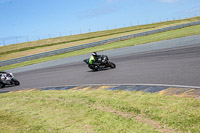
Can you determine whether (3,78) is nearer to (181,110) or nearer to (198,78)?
(198,78)

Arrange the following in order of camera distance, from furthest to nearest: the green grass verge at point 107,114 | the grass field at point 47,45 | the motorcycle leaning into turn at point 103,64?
1. the grass field at point 47,45
2. the motorcycle leaning into turn at point 103,64
3. the green grass verge at point 107,114

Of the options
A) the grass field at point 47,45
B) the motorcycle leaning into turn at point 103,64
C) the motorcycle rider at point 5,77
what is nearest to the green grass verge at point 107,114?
the motorcycle leaning into turn at point 103,64

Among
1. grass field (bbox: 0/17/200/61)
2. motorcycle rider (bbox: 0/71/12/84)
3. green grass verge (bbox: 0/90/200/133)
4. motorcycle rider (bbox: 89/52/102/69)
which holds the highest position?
grass field (bbox: 0/17/200/61)

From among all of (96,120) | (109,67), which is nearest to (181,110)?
(96,120)

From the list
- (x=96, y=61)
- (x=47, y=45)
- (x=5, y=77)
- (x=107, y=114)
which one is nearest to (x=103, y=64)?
(x=96, y=61)

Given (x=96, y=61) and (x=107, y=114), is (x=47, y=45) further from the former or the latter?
(x=107, y=114)

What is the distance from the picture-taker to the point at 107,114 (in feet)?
22.5

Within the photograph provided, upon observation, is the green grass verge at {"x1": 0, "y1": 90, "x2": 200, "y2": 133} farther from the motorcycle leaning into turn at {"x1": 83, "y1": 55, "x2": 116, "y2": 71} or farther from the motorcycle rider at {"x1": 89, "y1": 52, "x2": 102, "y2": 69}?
the motorcycle rider at {"x1": 89, "y1": 52, "x2": 102, "y2": 69}

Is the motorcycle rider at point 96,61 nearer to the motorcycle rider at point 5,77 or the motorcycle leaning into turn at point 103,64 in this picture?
the motorcycle leaning into turn at point 103,64

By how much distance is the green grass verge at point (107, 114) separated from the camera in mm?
5723

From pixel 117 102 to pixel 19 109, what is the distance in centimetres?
349

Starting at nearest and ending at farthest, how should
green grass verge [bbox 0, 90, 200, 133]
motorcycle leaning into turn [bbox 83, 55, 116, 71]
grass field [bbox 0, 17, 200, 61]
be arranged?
green grass verge [bbox 0, 90, 200, 133] < motorcycle leaning into turn [bbox 83, 55, 116, 71] < grass field [bbox 0, 17, 200, 61]

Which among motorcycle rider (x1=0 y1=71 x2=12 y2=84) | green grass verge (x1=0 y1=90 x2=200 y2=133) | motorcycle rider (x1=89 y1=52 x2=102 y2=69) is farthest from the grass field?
green grass verge (x1=0 y1=90 x2=200 y2=133)

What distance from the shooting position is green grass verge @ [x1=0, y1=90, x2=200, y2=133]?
18.8ft
